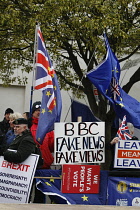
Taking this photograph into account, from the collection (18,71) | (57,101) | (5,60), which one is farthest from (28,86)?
(57,101)

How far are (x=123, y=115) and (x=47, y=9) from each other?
4.33 metres

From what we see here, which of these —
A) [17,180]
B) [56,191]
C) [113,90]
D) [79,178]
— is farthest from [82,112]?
[17,180]

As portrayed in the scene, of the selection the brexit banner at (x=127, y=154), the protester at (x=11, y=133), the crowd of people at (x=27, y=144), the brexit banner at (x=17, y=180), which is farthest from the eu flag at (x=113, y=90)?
the brexit banner at (x=17, y=180)

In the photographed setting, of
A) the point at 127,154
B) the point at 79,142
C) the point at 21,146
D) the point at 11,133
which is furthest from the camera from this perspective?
the point at 11,133

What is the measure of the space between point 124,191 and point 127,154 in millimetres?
619

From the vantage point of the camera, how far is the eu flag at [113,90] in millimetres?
8766

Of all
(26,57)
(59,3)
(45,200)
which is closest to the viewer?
(45,200)

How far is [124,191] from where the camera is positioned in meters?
8.34

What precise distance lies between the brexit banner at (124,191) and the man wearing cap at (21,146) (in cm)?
149

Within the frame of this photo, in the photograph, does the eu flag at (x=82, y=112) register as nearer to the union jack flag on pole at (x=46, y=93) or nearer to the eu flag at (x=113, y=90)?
the eu flag at (x=113, y=90)

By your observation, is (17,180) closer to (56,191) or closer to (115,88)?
(56,191)

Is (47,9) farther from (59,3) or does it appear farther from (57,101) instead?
(57,101)

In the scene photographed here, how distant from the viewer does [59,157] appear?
806 cm

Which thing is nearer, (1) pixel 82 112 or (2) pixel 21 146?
(2) pixel 21 146
